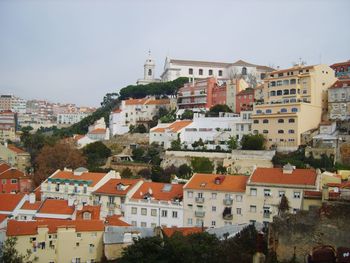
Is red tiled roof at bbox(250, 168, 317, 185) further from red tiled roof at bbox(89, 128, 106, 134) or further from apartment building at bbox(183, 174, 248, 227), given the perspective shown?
red tiled roof at bbox(89, 128, 106, 134)

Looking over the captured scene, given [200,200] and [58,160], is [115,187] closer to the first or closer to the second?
[200,200]

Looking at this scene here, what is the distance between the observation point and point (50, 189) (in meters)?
48.0

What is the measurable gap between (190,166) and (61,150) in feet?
60.4

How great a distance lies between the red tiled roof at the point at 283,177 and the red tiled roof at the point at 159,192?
7392 mm

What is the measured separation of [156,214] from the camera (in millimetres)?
39812

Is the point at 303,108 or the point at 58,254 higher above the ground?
the point at 303,108

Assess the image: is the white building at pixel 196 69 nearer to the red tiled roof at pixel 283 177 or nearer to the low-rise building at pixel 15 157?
the low-rise building at pixel 15 157

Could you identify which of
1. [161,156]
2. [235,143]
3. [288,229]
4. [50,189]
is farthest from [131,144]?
[288,229]

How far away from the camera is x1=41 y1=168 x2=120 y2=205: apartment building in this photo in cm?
4512

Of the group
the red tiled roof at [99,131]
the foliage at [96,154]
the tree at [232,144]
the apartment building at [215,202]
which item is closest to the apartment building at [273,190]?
the apartment building at [215,202]

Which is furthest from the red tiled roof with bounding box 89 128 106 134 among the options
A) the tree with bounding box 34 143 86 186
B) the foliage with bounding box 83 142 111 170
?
the tree with bounding box 34 143 86 186

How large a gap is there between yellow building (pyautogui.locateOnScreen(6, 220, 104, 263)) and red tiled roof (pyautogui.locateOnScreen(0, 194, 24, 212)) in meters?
8.89

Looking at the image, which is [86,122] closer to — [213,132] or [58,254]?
[213,132]

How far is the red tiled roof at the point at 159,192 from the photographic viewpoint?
4100 cm
